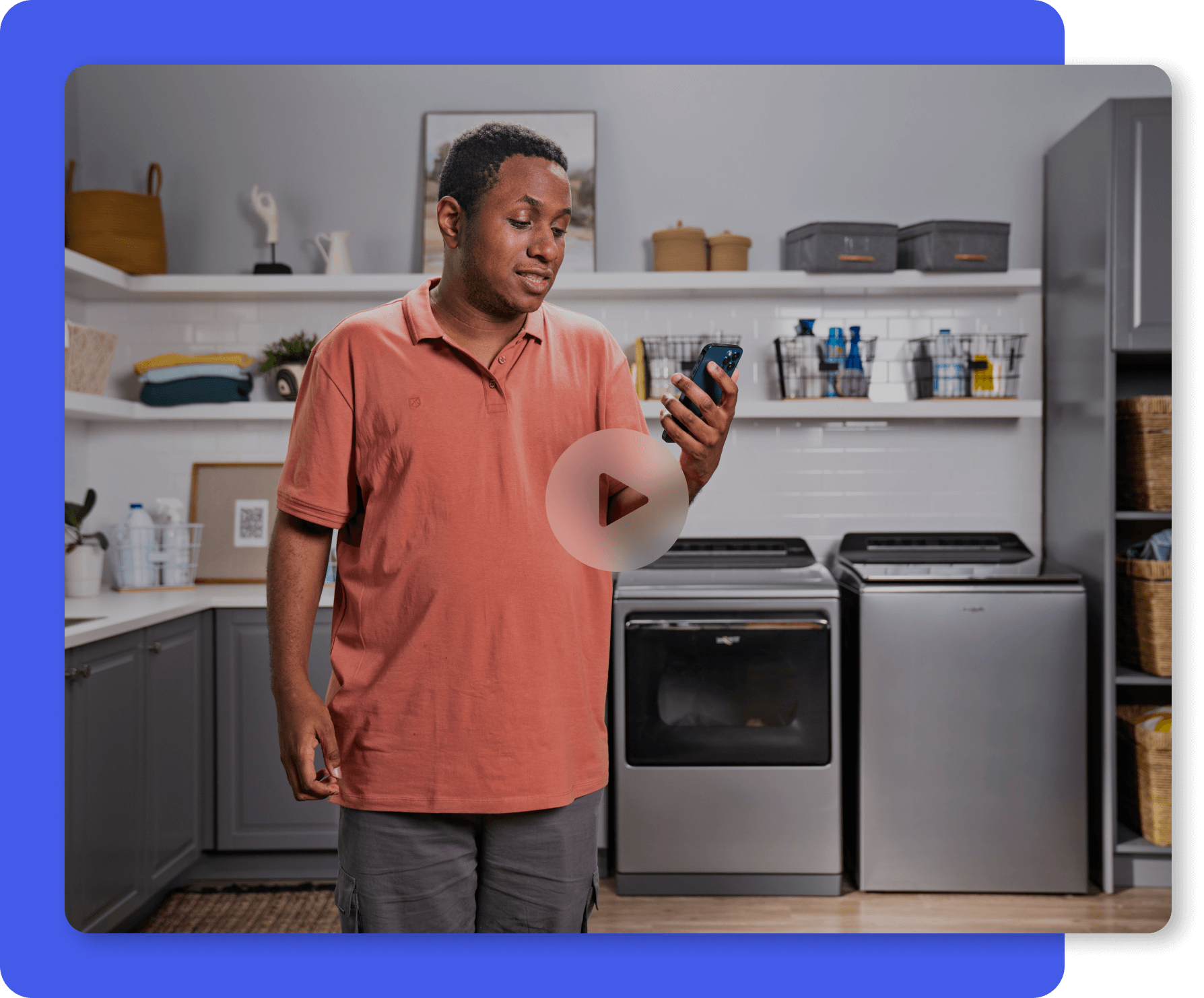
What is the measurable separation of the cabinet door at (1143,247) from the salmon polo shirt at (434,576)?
1618 mm

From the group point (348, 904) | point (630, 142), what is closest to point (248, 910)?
point (348, 904)

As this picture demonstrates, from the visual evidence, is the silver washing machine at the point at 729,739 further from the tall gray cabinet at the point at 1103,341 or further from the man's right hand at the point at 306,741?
the man's right hand at the point at 306,741

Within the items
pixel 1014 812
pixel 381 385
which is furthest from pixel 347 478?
pixel 1014 812

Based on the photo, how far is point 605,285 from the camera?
7.65ft

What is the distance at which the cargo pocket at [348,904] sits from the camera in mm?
1174

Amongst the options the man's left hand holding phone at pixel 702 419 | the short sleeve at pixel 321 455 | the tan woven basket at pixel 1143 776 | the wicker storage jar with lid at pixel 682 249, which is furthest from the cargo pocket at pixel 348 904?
the tan woven basket at pixel 1143 776

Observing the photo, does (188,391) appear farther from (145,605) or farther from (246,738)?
(246,738)

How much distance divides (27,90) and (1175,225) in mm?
2124

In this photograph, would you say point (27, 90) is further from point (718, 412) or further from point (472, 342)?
point (718, 412)

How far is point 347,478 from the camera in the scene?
46.3 inches

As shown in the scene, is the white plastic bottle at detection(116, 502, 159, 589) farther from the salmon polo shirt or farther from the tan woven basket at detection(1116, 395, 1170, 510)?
the tan woven basket at detection(1116, 395, 1170, 510)

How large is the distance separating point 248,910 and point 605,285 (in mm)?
1619

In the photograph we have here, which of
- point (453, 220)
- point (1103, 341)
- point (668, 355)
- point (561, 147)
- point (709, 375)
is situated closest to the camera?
point (709, 375)

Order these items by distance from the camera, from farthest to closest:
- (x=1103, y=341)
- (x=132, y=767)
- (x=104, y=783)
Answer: (x=1103, y=341) < (x=132, y=767) < (x=104, y=783)
